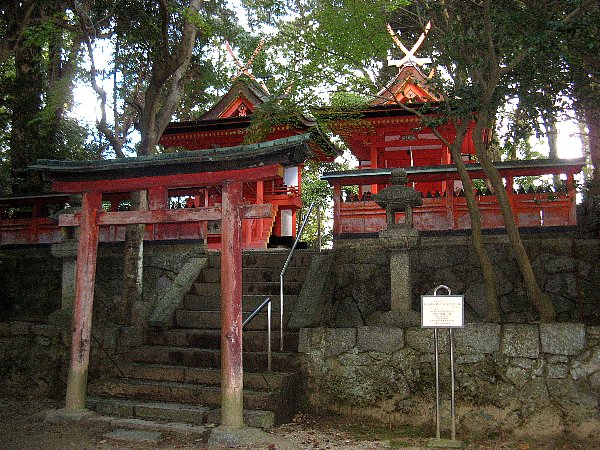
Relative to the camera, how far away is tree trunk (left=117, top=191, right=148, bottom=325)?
952cm

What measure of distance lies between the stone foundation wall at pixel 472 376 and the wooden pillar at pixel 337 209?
3.89m

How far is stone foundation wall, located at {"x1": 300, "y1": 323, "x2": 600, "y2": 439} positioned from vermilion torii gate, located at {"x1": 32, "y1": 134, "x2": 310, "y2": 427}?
1.46 meters

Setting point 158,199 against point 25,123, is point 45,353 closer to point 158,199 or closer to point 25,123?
point 158,199

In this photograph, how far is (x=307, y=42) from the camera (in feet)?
30.9

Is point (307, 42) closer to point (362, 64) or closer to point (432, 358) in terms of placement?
point (362, 64)

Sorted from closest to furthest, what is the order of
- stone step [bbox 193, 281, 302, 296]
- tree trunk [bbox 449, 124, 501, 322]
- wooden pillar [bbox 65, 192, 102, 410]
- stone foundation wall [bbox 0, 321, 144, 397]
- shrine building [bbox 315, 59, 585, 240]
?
wooden pillar [bbox 65, 192, 102, 410], tree trunk [bbox 449, 124, 501, 322], stone foundation wall [bbox 0, 321, 144, 397], stone step [bbox 193, 281, 302, 296], shrine building [bbox 315, 59, 585, 240]

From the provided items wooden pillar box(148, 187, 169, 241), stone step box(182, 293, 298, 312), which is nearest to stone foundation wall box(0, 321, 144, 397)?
stone step box(182, 293, 298, 312)

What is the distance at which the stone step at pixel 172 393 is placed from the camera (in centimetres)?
665

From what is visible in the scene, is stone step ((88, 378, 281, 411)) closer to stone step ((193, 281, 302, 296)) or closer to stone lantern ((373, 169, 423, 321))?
stone step ((193, 281, 302, 296))

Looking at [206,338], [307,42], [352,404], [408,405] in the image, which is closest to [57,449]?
[206,338]

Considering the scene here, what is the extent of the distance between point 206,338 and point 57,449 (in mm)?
2749

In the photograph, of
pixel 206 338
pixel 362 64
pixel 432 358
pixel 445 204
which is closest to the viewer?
pixel 432 358

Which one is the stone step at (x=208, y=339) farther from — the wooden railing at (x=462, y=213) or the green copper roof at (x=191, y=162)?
the wooden railing at (x=462, y=213)

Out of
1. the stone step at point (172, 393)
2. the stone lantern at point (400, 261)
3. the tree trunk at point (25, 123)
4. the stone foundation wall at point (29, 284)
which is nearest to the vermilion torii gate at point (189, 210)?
the stone step at point (172, 393)
